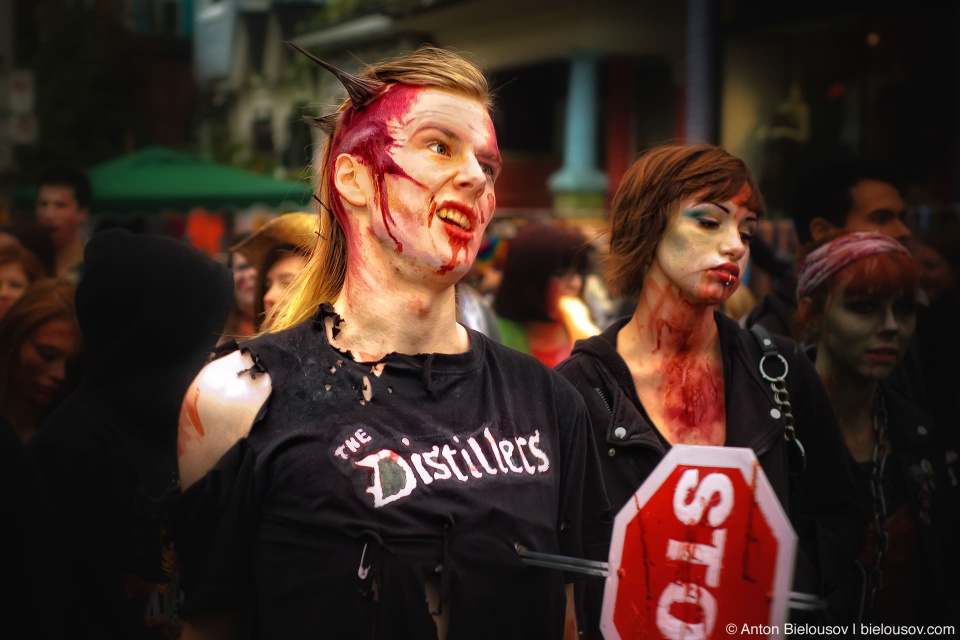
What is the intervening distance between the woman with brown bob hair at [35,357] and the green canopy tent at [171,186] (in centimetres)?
535

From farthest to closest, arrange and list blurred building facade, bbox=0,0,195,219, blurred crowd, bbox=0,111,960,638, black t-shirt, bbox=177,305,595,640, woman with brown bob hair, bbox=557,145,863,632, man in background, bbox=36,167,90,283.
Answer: blurred building facade, bbox=0,0,195,219, man in background, bbox=36,167,90,283, woman with brown bob hair, bbox=557,145,863,632, blurred crowd, bbox=0,111,960,638, black t-shirt, bbox=177,305,595,640

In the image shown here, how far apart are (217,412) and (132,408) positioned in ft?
2.79

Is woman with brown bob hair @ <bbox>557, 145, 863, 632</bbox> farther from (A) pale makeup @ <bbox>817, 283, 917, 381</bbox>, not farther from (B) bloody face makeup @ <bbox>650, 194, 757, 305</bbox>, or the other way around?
(A) pale makeup @ <bbox>817, 283, 917, 381</bbox>

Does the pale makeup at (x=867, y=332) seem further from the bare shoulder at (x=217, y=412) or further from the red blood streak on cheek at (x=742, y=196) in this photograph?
the bare shoulder at (x=217, y=412)

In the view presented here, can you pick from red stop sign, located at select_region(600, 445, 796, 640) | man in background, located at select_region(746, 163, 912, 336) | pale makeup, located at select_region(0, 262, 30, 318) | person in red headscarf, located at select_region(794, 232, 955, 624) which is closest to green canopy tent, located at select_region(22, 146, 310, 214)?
pale makeup, located at select_region(0, 262, 30, 318)

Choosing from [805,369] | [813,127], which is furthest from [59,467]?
[813,127]

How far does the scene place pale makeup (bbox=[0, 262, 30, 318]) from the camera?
408 centimetres

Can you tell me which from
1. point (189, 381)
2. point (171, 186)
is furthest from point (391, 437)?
point (171, 186)

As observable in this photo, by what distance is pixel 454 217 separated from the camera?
1.92 m

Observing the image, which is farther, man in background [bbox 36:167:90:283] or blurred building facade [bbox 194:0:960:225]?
blurred building facade [bbox 194:0:960:225]

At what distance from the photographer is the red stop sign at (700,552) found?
156 cm

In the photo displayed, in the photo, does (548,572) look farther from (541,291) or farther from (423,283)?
(541,291)

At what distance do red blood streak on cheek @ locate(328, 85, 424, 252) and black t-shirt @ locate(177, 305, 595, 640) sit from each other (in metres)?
0.33

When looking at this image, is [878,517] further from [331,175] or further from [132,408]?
[132,408]
